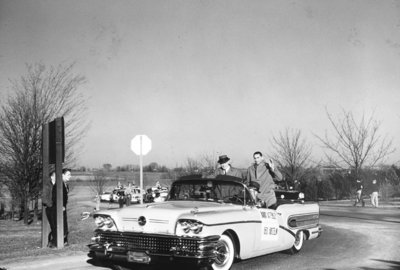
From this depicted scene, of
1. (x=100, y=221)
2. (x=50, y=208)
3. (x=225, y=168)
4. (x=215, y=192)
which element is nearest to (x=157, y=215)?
(x=100, y=221)

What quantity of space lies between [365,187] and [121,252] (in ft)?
85.0

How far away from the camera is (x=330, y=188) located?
112 feet

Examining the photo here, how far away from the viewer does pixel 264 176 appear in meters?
8.83

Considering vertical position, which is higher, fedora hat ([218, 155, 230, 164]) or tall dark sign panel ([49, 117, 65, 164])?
tall dark sign panel ([49, 117, 65, 164])

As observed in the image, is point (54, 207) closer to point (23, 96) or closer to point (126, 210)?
point (126, 210)

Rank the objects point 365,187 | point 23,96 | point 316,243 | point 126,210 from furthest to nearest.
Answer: point 365,187 < point 23,96 < point 316,243 < point 126,210

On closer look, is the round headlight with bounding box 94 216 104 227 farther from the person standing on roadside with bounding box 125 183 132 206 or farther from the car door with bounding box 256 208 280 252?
the person standing on roadside with bounding box 125 183 132 206

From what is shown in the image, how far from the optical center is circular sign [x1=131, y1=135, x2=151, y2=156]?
11.2 metres

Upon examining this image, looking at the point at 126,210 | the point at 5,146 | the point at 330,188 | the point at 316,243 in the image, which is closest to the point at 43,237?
the point at 126,210

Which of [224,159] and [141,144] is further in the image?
[141,144]

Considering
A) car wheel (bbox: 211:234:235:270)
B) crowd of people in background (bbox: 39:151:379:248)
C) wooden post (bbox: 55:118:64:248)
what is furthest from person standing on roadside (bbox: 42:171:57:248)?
car wheel (bbox: 211:234:235:270)

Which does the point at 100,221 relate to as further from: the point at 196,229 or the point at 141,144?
the point at 141,144

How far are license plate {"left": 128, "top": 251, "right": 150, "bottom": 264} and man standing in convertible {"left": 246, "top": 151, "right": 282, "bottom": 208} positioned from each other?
3013mm

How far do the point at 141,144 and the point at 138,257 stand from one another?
5.38m
